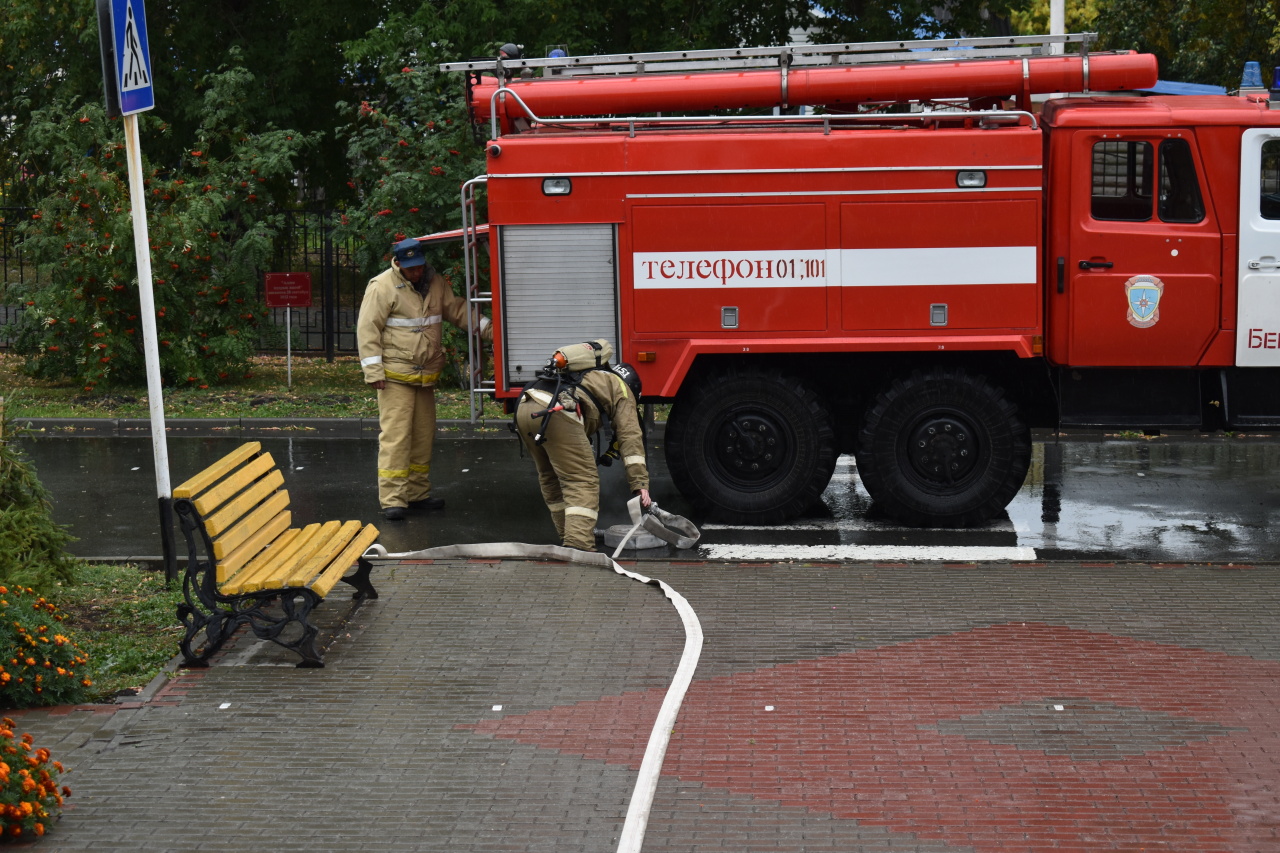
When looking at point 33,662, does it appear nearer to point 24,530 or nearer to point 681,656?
point 24,530

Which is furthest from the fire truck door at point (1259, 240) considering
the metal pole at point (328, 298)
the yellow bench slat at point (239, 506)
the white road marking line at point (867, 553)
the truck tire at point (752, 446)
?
the metal pole at point (328, 298)

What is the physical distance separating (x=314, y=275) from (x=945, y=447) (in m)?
11.8

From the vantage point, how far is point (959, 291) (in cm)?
955

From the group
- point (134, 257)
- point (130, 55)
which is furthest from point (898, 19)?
point (130, 55)

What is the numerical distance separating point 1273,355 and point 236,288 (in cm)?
1071

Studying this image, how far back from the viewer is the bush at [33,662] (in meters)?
6.04

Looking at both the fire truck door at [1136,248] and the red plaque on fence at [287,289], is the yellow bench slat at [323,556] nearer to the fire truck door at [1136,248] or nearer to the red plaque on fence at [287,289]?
the fire truck door at [1136,248]

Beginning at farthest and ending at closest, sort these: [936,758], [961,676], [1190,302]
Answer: [1190,302]
[961,676]
[936,758]

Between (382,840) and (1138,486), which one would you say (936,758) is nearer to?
(382,840)

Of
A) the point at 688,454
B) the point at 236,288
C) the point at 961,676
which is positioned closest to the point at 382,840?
the point at 961,676

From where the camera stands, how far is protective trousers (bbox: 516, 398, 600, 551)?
29.2ft

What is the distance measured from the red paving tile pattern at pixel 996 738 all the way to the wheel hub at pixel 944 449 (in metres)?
2.77

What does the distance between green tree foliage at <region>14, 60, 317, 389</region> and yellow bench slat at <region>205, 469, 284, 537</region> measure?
8.21m

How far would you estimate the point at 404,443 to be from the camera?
10.4m
